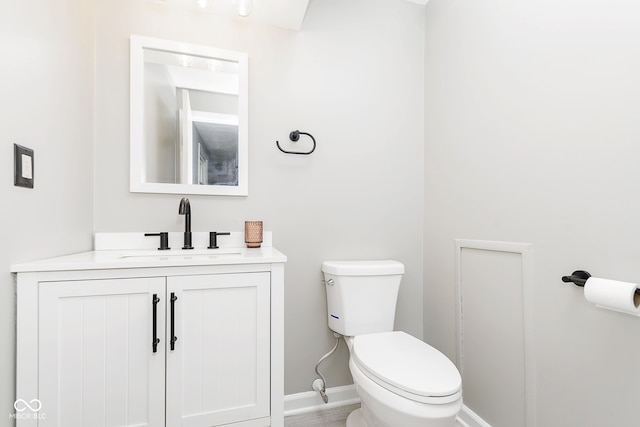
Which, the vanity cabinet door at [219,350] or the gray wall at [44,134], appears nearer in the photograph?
the gray wall at [44,134]

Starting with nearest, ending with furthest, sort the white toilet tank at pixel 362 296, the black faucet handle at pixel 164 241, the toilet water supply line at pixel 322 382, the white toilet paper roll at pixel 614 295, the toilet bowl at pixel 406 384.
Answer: the white toilet paper roll at pixel 614 295
the toilet bowl at pixel 406 384
the black faucet handle at pixel 164 241
the white toilet tank at pixel 362 296
the toilet water supply line at pixel 322 382

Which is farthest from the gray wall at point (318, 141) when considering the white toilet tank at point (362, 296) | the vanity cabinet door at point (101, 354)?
the vanity cabinet door at point (101, 354)

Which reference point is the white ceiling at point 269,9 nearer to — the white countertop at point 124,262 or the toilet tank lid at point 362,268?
the white countertop at point 124,262

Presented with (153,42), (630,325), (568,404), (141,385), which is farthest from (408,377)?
(153,42)

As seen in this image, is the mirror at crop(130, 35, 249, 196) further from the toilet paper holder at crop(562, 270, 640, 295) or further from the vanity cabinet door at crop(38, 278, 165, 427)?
the toilet paper holder at crop(562, 270, 640, 295)

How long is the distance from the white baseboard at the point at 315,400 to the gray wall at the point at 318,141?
1.5 inches

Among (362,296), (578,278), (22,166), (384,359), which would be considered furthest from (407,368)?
(22,166)

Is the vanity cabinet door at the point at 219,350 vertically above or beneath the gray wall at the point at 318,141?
beneath

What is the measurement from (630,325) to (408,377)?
703 mm

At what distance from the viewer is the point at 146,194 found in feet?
4.89

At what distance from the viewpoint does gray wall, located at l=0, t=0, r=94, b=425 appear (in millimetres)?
898

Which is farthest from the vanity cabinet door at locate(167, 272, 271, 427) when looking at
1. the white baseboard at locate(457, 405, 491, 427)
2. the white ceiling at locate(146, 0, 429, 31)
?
the white ceiling at locate(146, 0, 429, 31)

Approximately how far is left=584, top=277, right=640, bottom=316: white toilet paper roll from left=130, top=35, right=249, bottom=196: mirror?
146 centimetres

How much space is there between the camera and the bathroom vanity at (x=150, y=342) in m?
0.94
